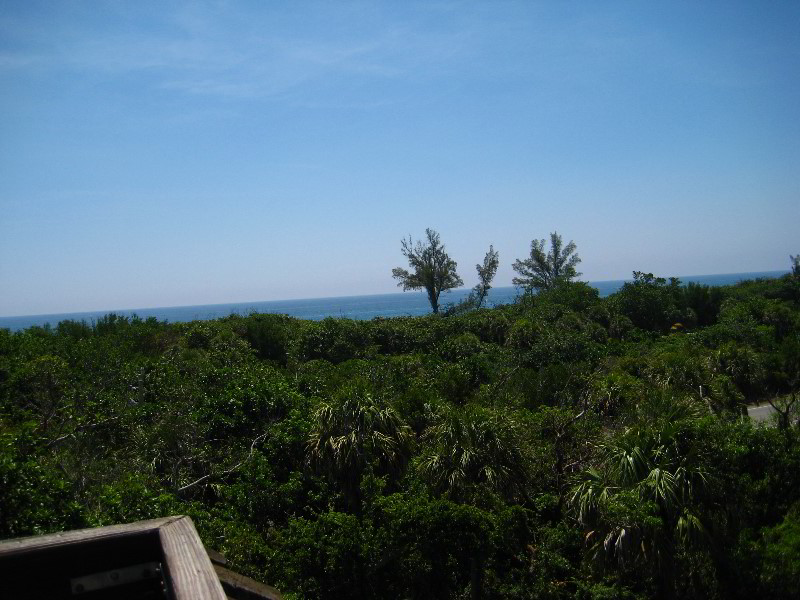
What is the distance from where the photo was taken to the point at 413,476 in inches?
653

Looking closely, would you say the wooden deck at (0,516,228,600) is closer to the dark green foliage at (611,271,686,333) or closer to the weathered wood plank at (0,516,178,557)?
the weathered wood plank at (0,516,178,557)

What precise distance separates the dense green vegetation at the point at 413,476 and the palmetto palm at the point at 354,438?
0.19ft

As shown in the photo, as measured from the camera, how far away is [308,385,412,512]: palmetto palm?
16438 millimetres

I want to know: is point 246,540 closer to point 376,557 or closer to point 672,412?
point 376,557

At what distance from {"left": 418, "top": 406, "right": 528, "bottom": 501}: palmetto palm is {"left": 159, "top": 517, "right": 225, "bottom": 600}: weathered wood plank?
1404 centimetres

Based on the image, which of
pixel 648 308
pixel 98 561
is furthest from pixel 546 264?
pixel 98 561

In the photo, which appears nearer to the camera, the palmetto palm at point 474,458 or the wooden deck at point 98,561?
the wooden deck at point 98,561

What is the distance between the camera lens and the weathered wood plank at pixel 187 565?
1.45m

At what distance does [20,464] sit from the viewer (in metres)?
8.65

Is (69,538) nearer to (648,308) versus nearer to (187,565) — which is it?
(187,565)

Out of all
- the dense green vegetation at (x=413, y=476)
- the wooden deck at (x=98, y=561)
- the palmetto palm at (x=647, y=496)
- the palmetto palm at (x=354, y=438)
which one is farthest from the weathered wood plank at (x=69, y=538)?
the palmetto palm at (x=354, y=438)

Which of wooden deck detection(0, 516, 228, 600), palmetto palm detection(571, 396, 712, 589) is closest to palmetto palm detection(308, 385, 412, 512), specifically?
palmetto palm detection(571, 396, 712, 589)

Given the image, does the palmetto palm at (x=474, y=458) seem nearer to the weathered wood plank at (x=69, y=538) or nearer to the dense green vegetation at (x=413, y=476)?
the dense green vegetation at (x=413, y=476)

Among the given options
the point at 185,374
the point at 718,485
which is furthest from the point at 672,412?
the point at 185,374
